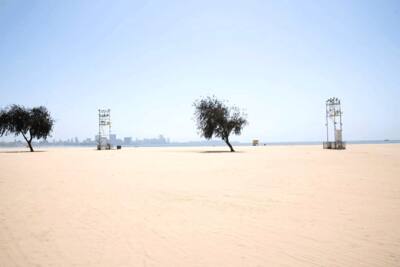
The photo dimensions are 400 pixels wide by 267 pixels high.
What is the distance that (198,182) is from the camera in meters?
13.5

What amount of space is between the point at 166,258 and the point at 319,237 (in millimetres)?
3211

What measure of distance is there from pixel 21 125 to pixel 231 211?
61.5m

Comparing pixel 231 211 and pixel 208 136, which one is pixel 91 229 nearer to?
pixel 231 211

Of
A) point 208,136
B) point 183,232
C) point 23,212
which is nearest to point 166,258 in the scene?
point 183,232

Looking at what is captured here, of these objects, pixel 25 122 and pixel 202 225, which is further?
pixel 25 122

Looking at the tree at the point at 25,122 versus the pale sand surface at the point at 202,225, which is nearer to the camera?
the pale sand surface at the point at 202,225

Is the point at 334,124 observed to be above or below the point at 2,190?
above

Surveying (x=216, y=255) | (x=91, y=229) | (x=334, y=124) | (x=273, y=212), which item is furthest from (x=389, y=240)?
(x=334, y=124)

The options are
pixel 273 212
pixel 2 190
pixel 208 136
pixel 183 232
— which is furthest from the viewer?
pixel 208 136

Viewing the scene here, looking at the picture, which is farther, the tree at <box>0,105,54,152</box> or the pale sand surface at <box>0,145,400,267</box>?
the tree at <box>0,105,54,152</box>

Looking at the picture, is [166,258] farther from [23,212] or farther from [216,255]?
[23,212]

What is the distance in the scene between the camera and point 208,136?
49.2 metres

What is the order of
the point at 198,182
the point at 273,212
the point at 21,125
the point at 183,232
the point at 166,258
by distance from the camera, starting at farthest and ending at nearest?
the point at 21,125, the point at 198,182, the point at 273,212, the point at 183,232, the point at 166,258

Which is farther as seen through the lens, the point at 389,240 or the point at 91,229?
the point at 91,229
